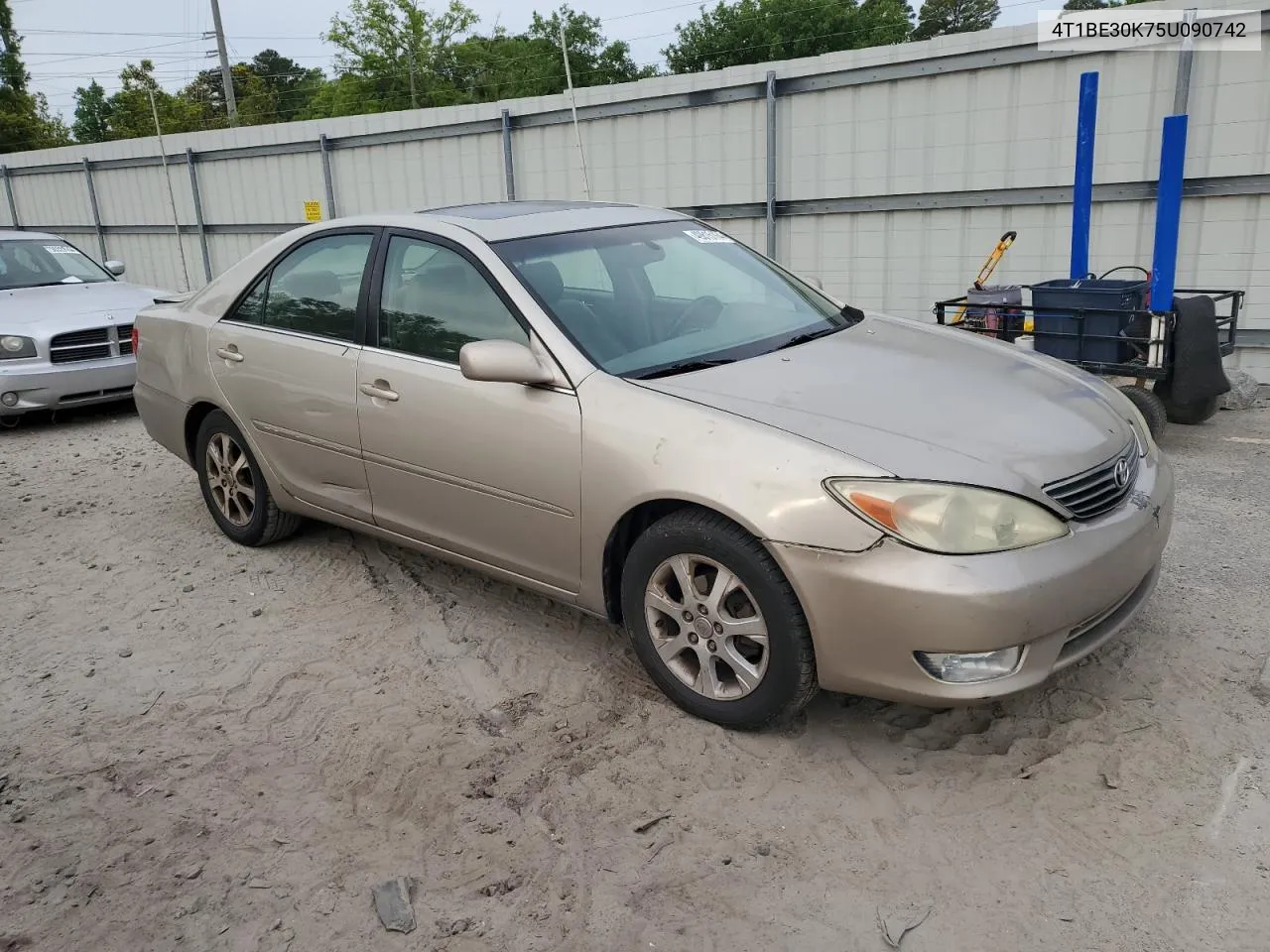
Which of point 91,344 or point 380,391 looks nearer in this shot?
point 380,391

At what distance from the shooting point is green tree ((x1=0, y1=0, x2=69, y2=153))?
47375 millimetres

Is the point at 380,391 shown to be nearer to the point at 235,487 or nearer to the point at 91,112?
the point at 235,487

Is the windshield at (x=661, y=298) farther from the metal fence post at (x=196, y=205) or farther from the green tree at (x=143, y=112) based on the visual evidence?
the green tree at (x=143, y=112)

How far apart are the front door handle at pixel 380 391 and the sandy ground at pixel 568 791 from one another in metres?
0.95

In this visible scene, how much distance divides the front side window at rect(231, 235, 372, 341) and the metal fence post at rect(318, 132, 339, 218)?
9310 mm

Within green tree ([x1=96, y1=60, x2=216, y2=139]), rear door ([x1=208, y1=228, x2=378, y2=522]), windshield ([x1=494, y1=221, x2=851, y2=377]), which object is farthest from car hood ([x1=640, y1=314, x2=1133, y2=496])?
green tree ([x1=96, y1=60, x2=216, y2=139])

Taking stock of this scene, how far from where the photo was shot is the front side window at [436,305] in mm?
3688

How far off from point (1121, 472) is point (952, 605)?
878mm

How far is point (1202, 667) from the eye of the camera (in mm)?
3428

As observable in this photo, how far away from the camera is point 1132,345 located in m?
6.11

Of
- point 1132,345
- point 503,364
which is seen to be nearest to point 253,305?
point 503,364

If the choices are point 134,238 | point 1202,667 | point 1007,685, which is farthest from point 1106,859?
point 134,238

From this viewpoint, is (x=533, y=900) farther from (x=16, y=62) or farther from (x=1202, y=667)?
(x=16, y=62)

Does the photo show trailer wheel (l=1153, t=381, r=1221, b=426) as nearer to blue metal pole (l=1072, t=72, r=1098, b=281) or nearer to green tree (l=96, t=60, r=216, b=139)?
blue metal pole (l=1072, t=72, r=1098, b=281)
